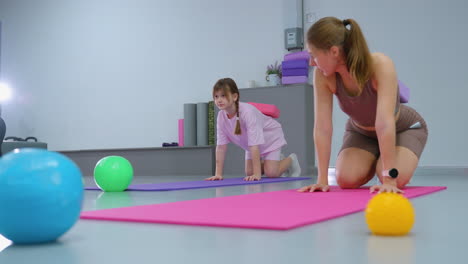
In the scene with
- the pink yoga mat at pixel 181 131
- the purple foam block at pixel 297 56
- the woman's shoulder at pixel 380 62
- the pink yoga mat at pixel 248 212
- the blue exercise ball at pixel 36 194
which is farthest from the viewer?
the pink yoga mat at pixel 181 131

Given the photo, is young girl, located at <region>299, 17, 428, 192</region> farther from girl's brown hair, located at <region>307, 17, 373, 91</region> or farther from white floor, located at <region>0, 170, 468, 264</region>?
white floor, located at <region>0, 170, 468, 264</region>

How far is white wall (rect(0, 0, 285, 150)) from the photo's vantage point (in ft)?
20.9

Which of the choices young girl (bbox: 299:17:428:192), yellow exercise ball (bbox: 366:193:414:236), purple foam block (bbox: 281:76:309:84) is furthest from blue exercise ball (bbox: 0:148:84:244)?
purple foam block (bbox: 281:76:309:84)

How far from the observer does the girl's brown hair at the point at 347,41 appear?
218 centimetres

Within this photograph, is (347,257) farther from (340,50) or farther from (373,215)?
(340,50)

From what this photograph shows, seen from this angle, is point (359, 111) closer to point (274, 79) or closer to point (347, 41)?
point (347, 41)

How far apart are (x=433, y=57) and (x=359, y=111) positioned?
315 centimetres

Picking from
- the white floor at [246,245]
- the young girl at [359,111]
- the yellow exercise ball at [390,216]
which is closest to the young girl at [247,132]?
the young girl at [359,111]

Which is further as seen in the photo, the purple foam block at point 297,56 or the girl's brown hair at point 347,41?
the purple foam block at point 297,56

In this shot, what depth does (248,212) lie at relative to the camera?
5.47 ft

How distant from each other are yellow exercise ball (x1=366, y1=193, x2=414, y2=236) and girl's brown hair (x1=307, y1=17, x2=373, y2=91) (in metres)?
1.08

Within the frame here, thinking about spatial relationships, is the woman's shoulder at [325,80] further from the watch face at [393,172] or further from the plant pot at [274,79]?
the plant pot at [274,79]

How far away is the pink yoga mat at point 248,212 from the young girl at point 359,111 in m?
0.33

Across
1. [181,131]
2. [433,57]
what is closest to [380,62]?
[433,57]
